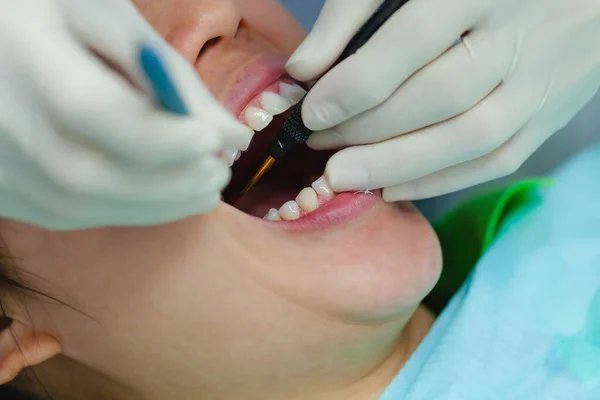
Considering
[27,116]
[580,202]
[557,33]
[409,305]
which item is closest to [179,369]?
[409,305]

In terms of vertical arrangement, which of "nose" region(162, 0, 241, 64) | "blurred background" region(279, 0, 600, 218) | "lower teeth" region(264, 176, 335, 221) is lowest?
"blurred background" region(279, 0, 600, 218)

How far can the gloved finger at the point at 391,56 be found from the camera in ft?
2.53

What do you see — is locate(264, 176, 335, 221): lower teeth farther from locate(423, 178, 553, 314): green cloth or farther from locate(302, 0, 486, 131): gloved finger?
locate(423, 178, 553, 314): green cloth

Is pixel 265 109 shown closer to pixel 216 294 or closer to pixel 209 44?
pixel 209 44

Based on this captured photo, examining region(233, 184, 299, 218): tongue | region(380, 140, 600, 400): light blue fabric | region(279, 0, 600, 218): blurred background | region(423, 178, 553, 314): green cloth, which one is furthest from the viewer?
region(279, 0, 600, 218): blurred background

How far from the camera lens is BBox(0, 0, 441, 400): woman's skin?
0.71 metres

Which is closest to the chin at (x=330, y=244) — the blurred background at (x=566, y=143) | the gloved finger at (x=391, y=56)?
the gloved finger at (x=391, y=56)

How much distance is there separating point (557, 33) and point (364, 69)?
304 millimetres

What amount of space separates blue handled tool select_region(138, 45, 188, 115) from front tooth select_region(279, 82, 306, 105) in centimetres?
47

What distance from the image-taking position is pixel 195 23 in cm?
79

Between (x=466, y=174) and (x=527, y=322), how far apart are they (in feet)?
0.92

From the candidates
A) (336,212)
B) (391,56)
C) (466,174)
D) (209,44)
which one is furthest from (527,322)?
(209,44)

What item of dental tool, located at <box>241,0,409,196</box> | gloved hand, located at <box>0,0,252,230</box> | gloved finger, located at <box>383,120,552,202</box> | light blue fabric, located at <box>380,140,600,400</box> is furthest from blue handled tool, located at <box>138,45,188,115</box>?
light blue fabric, located at <box>380,140,600,400</box>

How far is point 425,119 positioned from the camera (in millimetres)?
823
